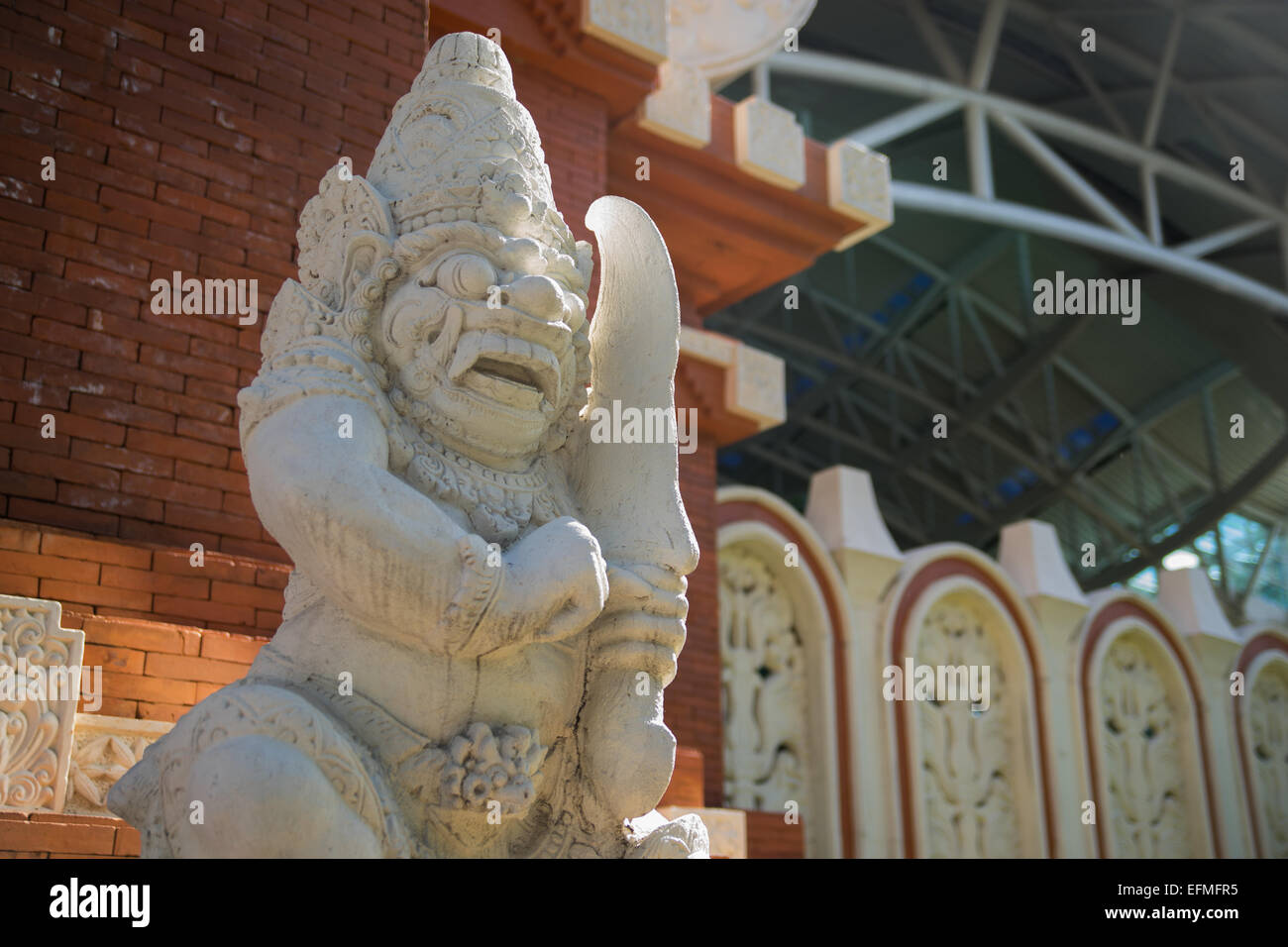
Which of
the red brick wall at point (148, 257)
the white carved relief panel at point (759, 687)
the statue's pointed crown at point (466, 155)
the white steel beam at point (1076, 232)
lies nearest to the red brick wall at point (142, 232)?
the red brick wall at point (148, 257)

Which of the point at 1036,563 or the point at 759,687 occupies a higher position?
the point at 1036,563

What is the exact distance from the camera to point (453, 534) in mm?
2396

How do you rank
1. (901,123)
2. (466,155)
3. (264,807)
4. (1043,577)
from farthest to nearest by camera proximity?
(901,123), (1043,577), (466,155), (264,807)

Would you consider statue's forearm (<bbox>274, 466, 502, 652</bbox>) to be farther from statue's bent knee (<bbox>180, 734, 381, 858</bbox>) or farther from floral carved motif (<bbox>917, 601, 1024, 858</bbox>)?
floral carved motif (<bbox>917, 601, 1024, 858</bbox>)

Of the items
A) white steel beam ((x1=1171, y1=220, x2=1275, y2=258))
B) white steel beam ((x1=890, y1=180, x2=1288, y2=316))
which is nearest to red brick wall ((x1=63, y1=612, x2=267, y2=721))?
white steel beam ((x1=890, y1=180, x2=1288, y2=316))

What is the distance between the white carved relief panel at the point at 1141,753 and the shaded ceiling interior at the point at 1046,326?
19.7 ft

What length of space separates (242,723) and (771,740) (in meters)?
5.63

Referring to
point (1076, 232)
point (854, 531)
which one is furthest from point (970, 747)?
point (1076, 232)

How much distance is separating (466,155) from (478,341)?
44 centimetres

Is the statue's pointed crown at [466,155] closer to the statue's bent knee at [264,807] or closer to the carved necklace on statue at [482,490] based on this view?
the carved necklace on statue at [482,490]

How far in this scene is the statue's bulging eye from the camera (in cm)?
262

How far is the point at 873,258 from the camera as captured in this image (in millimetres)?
16500

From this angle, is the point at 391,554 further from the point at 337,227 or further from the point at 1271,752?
the point at 1271,752

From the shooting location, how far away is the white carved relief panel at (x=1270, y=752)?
10078 mm
